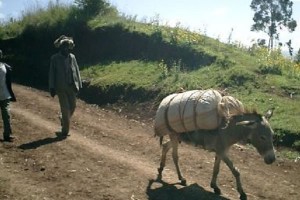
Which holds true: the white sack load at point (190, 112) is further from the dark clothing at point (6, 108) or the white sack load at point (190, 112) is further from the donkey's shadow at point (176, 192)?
the dark clothing at point (6, 108)

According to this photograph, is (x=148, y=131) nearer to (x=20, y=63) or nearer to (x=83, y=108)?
(x=83, y=108)

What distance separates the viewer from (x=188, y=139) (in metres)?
9.09

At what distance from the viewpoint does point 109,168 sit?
32.2ft

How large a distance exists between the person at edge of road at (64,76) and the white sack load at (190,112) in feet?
12.5

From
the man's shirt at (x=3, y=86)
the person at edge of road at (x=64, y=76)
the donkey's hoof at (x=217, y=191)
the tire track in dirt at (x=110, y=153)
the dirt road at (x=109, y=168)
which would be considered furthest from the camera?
the person at edge of road at (x=64, y=76)

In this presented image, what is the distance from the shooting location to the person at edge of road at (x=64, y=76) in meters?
11.9

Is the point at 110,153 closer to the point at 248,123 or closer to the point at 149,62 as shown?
the point at 248,123

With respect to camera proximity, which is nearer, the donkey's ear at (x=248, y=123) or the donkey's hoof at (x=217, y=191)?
the donkey's ear at (x=248, y=123)

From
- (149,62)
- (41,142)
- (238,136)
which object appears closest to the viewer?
(238,136)

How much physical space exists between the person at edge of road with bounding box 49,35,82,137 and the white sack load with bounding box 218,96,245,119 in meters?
4.93

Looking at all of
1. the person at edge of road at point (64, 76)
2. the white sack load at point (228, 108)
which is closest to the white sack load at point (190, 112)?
the white sack load at point (228, 108)

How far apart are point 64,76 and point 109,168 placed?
10.8 ft

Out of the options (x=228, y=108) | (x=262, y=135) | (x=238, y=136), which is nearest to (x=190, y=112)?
(x=228, y=108)

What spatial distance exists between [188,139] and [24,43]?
1788cm
